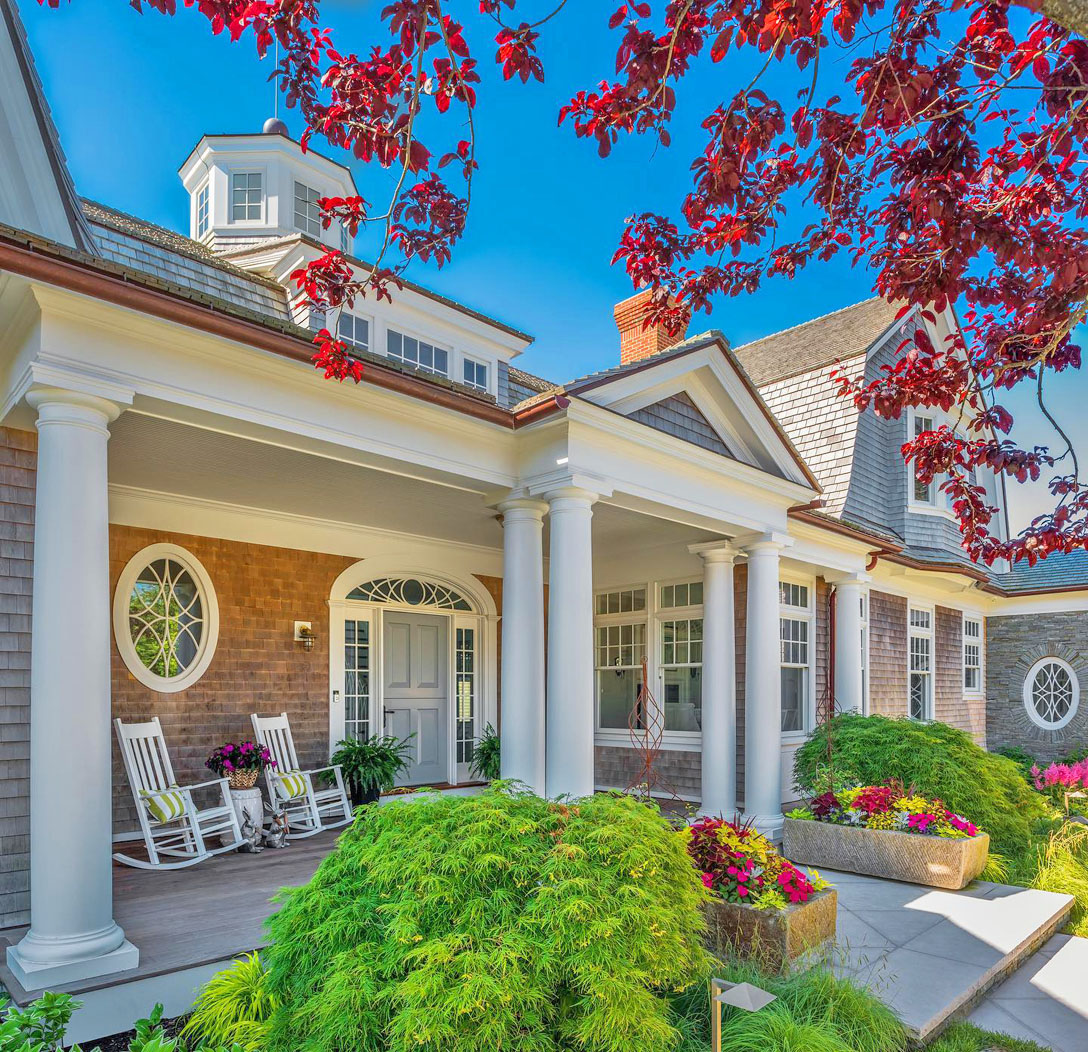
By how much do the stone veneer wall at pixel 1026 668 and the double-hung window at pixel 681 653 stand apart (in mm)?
8053

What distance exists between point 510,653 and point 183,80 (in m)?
5.84

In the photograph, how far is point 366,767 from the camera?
318 inches

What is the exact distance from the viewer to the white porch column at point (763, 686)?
828 cm

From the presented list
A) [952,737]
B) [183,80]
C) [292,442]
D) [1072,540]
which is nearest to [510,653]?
[292,442]

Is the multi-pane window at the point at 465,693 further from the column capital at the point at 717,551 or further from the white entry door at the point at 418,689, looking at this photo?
the column capital at the point at 717,551

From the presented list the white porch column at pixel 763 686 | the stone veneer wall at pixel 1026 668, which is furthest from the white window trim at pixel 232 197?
the stone veneer wall at pixel 1026 668

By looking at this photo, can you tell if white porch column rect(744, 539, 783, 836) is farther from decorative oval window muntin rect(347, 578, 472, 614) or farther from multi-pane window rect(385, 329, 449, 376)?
multi-pane window rect(385, 329, 449, 376)

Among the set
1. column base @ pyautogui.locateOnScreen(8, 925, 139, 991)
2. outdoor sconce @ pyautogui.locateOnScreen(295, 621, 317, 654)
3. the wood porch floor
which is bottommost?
the wood porch floor

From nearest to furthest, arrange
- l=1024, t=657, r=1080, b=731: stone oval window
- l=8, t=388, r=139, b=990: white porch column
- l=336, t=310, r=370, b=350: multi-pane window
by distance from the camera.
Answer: l=8, t=388, r=139, b=990: white porch column → l=336, t=310, r=370, b=350: multi-pane window → l=1024, t=657, r=1080, b=731: stone oval window

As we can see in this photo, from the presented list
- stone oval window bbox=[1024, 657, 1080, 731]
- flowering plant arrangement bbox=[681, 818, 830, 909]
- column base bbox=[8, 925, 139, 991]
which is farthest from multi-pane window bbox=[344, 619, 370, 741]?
stone oval window bbox=[1024, 657, 1080, 731]

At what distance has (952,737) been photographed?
8016mm

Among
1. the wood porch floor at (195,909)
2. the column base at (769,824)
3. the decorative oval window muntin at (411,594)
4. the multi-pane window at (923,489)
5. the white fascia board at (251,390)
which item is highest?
the multi-pane window at (923,489)

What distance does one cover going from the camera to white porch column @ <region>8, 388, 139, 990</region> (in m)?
3.95

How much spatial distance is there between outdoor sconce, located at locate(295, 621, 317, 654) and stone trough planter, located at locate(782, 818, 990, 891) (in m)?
4.93
